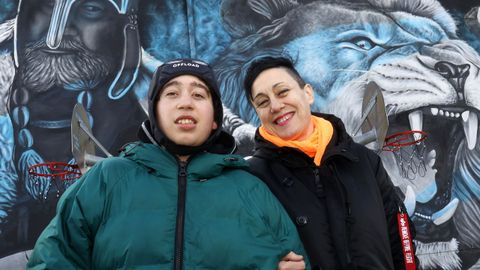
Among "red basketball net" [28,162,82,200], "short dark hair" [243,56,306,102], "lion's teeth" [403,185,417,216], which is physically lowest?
"lion's teeth" [403,185,417,216]

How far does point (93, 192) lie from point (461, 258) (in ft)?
20.3

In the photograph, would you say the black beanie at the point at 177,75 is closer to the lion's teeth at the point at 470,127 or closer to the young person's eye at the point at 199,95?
the young person's eye at the point at 199,95

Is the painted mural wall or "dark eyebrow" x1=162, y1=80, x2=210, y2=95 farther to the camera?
the painted mural wall

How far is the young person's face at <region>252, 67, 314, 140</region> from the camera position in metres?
2.39

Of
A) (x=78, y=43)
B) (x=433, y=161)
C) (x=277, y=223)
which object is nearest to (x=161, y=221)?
(x=277, y=223)

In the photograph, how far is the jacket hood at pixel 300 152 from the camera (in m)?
2.28

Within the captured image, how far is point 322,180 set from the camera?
2.25 m

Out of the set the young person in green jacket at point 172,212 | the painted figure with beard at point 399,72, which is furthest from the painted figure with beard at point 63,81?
the young person in green jacket at point 172,212

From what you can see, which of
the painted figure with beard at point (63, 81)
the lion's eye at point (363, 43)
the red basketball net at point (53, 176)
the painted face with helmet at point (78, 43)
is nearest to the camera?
the red basketball net at point (53, 176)

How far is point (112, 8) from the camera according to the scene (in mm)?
7398

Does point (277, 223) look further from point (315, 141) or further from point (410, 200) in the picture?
point (410, 200)

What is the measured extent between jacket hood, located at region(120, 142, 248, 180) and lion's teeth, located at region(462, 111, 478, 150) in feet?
19.9

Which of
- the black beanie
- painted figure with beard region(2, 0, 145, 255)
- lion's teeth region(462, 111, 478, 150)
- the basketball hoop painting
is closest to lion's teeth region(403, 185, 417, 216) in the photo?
the basketball hoop painting

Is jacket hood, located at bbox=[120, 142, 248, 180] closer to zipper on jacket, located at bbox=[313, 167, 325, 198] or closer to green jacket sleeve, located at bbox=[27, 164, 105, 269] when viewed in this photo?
green jacket sleeve, located at bbox=[27, 164, 105, 269]
